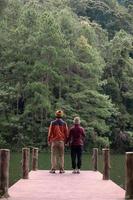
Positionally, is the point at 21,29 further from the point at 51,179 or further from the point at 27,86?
the point at 51,179

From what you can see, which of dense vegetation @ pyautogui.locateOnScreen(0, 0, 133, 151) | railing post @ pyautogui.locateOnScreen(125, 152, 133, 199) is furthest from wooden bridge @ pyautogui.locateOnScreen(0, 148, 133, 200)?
dense vegetation @ pyautogui.locateOnScreen(0, 0, 133, 151)

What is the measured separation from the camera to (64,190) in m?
11.1

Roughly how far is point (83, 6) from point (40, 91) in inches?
1265

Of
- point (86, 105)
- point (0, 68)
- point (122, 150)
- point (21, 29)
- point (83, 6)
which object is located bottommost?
point (122, 150)

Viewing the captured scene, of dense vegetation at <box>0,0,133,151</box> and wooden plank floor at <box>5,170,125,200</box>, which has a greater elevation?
dense vegetation at <box>0,0,133,151</box>

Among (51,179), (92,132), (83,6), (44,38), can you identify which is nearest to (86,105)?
(92,132)

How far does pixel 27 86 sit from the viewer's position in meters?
47.9

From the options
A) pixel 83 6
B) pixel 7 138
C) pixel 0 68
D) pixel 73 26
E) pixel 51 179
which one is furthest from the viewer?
pixel 83 6

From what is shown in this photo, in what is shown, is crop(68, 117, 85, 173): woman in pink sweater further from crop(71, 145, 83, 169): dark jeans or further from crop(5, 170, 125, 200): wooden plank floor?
crop(5, 170, 125, 200): wooden plank floor

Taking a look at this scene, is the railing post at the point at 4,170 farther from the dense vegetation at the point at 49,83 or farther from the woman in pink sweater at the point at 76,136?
the dense vegetation at the point at 49,83

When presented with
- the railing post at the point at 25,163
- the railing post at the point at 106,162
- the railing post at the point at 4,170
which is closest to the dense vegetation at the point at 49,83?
the railing post at the point at 25,163

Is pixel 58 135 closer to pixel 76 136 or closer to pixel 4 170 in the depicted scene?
pixel 76 136

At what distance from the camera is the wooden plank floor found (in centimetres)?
988

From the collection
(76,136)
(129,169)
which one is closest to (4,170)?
(129,169)
